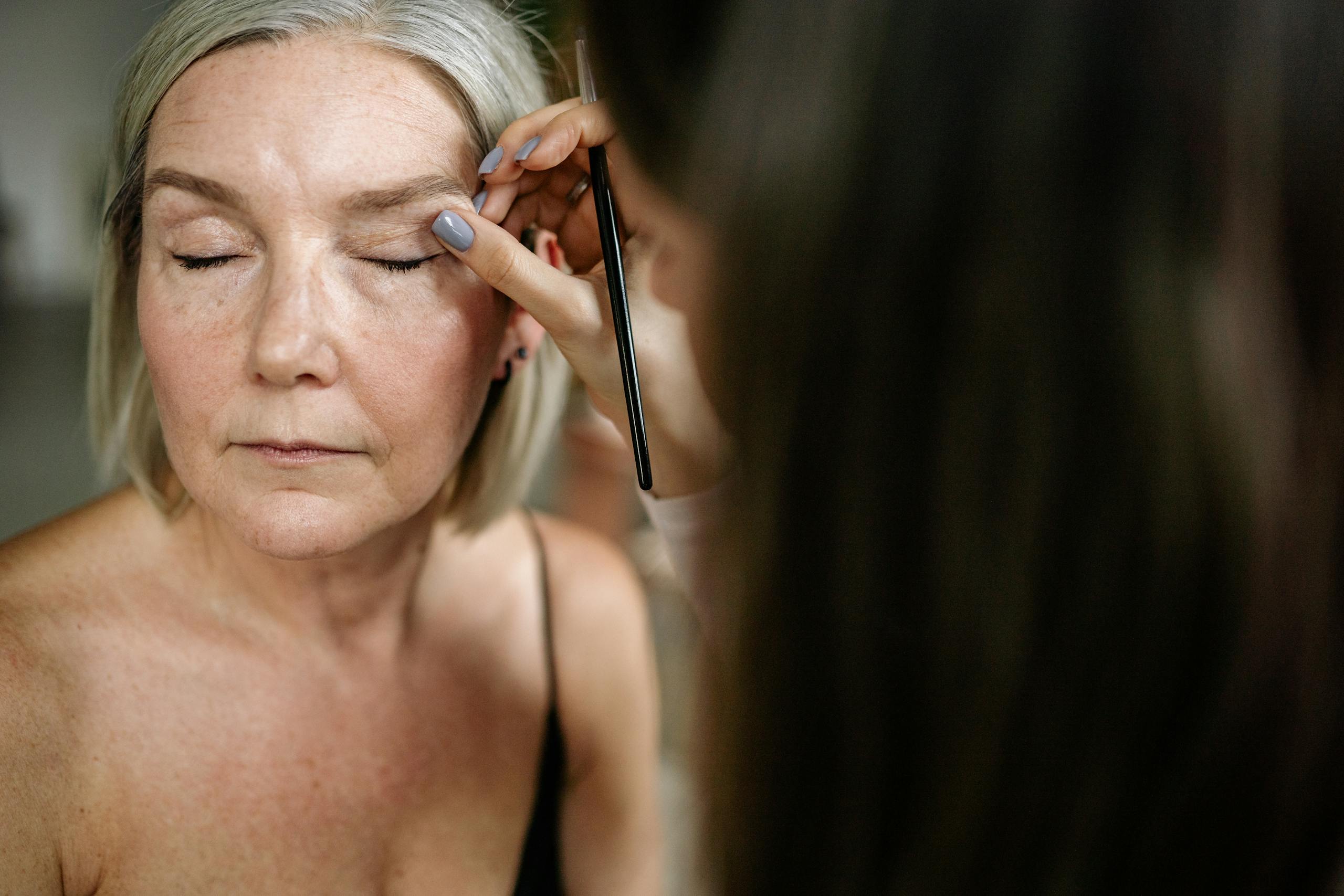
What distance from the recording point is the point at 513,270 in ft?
2.61

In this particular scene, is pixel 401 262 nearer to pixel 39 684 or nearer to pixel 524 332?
pixel 524 332

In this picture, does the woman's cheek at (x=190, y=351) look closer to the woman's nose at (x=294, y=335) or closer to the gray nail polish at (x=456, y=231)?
the woman's nose at (x=294, y=335)

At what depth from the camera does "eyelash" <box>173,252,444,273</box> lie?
808mm

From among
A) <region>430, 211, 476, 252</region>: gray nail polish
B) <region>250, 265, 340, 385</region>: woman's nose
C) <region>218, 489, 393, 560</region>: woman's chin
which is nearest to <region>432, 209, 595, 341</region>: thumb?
<region>430, 211, 476, 252</region>: gray nail polish

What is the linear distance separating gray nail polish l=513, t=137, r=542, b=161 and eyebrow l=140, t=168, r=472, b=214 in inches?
2.9

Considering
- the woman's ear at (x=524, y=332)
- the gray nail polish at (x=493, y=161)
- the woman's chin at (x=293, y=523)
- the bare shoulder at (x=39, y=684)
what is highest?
the gray nail polish at (x=493, y=161)

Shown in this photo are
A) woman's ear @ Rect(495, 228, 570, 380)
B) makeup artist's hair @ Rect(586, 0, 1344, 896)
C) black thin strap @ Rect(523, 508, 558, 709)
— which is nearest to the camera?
makeup artist's hair @ Rect(586, 0, 1344, 896)

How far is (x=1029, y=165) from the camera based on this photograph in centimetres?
49

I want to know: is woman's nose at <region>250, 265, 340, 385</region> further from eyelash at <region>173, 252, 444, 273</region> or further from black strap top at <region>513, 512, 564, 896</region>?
black strap top at <region>513, 512, 564, 896</region>

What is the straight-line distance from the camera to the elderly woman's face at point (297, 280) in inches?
30.9

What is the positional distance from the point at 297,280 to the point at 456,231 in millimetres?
137

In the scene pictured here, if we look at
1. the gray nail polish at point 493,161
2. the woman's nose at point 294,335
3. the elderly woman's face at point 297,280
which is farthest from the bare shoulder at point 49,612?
the gray nail polish at point 493,161

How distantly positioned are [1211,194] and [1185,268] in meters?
0.04

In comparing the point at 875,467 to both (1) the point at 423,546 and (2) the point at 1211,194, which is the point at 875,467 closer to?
(2) the point at 1211,194
